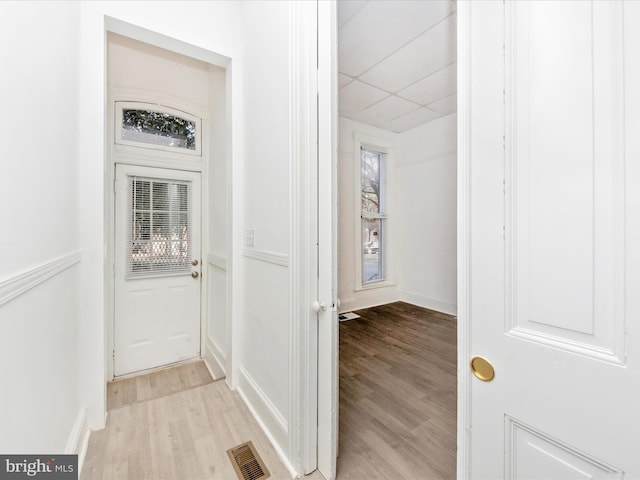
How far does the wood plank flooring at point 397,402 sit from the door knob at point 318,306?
858 millimetres

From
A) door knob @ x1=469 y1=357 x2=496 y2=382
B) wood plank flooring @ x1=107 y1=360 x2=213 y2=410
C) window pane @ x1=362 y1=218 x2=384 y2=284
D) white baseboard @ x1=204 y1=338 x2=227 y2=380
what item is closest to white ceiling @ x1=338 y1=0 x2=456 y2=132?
window pane @ x1=362 y1=218 x2=384 y2=284

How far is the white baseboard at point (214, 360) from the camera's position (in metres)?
2.36

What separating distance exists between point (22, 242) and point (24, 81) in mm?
546

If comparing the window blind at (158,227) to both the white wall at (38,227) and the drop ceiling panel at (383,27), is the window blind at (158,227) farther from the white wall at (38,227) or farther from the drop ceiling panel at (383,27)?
the drop ceiling panel at (383,27)

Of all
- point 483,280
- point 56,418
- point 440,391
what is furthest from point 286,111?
point 440,391

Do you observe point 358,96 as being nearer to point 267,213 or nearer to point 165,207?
point 267,213

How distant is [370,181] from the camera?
433 cm

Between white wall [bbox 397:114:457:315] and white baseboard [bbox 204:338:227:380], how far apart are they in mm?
3031

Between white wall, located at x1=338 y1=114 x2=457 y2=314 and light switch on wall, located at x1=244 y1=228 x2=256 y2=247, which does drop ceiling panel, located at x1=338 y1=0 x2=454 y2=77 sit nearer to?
white wall, located at x1=338 y1=114 x2=457 y2=314

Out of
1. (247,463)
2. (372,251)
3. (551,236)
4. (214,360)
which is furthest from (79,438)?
(372,251)

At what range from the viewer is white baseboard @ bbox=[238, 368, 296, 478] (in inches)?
57.0

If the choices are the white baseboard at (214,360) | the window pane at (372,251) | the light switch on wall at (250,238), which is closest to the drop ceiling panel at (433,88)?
the window pane at (372,251)

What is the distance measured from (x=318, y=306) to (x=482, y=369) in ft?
2.54

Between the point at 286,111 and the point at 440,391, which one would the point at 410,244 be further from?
the point at 286,111
